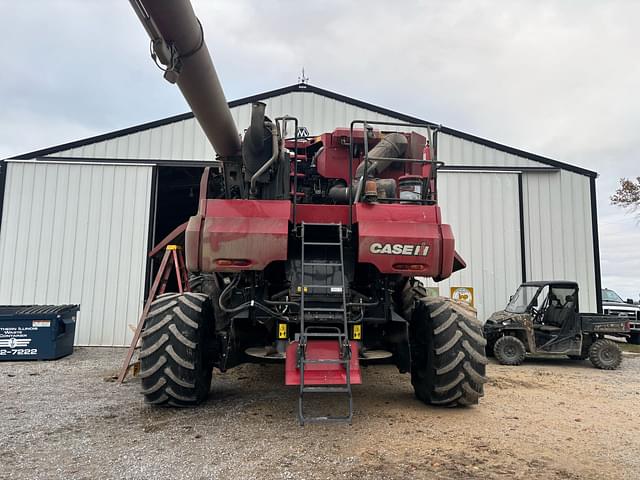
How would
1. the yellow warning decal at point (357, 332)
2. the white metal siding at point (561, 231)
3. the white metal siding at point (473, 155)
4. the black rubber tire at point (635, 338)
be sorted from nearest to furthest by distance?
the yellow warning decal at point (357, 332) → the white metal siding at point (561, 231) → the white metal siding at point (473, 155) → the black rubber tire at point (635, 338)

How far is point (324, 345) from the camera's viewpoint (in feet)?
13.5

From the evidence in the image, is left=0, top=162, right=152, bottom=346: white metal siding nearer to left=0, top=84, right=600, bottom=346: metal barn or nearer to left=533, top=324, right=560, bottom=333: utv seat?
left=0, top=84, right=600, bottom=346: metal barn

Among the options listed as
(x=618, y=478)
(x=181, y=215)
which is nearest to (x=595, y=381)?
(x=618, y=478)

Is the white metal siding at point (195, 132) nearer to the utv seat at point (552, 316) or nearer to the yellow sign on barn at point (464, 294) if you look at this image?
the yellow sign on barn at point (464, 294)

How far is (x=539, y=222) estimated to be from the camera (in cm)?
1135

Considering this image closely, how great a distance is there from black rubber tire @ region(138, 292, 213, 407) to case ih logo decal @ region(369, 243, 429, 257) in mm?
1847

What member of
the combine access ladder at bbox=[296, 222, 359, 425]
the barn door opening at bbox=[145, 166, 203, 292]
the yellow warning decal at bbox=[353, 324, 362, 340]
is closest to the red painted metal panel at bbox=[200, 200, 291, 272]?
the combine access ladder at bbox=[296, 222, 359, 425]

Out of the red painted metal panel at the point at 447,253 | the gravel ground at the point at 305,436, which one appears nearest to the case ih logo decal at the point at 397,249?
the red painted metal panel at the point at 447,253

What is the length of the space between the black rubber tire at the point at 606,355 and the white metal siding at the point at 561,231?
236cm

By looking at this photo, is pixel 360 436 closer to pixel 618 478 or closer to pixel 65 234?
pixel 618 478

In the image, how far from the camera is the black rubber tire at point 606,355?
29.1 ft

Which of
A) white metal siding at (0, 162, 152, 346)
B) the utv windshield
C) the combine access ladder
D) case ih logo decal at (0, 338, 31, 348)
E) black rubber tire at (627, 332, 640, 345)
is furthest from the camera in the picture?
black rubber tire at (627, 332, 640, 345)

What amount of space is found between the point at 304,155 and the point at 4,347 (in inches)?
258

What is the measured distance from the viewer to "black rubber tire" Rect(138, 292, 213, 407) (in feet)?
14.2
